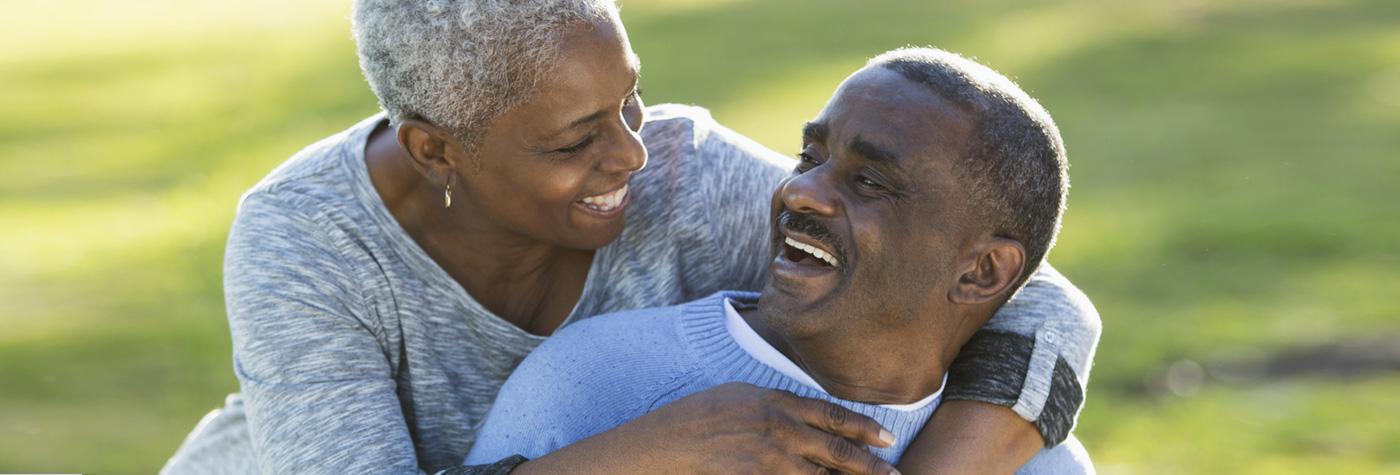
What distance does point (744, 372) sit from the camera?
Result: 3176 mm

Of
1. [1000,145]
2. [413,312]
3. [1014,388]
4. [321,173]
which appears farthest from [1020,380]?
[321,173]

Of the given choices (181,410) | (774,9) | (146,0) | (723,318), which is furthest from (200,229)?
(146,0)

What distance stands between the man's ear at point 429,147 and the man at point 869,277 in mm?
458

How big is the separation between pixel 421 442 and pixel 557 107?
2.76 feet

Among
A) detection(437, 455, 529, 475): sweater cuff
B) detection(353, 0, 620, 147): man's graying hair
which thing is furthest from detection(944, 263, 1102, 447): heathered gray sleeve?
detection(353, 0, 620, 147): man's graying hair

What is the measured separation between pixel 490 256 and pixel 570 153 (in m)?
0.40

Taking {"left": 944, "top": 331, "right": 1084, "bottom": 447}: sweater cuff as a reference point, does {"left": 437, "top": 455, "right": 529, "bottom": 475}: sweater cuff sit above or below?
above

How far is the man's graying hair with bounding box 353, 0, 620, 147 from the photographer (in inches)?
126

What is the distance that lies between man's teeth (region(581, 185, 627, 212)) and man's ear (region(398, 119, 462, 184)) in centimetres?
28

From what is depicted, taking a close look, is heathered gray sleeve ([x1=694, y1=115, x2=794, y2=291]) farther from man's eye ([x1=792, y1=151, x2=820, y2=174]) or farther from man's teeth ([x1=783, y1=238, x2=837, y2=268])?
man's teeth ([x1=783, y1=238, x2=837, y2=268])

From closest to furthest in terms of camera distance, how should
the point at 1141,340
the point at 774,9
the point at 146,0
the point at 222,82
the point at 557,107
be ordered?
the point at 557,107
the point at 1141,340
the point at 222,82
the point at 774,9
the point at 146,0

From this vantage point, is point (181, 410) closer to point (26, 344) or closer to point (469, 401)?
point (26, 344)

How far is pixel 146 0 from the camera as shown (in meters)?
18.4

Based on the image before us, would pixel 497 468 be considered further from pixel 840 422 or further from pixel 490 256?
pixel 490 256
